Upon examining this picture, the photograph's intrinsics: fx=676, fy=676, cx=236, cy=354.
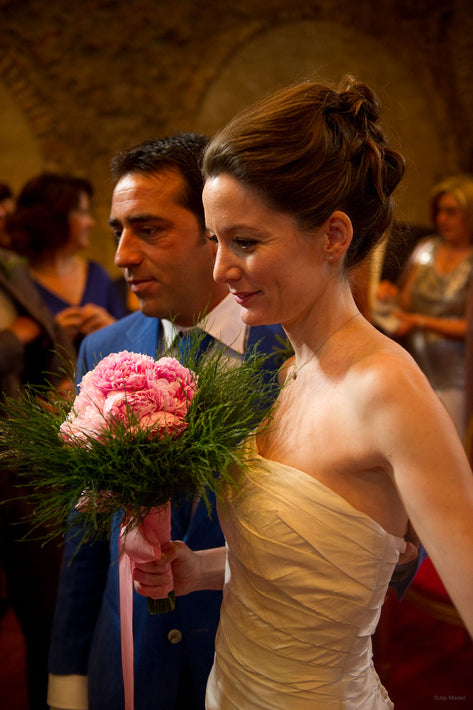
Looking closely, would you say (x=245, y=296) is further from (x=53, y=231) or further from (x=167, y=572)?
(x=53, y=231)

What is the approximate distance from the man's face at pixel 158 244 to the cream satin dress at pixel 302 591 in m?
0.63

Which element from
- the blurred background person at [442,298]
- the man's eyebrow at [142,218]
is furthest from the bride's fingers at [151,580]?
the blurred background person at [442,298]

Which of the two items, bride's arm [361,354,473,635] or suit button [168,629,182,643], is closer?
bride's arm [361,354,473,635]

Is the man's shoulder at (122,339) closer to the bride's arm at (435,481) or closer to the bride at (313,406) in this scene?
the bride at (313,406)

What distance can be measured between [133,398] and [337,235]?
45 centimetres

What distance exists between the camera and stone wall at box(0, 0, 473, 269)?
23.1 ft

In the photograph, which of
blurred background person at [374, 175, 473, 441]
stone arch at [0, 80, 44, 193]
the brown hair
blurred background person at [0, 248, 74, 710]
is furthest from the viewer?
stone arch at [0, 80, 44, 193]

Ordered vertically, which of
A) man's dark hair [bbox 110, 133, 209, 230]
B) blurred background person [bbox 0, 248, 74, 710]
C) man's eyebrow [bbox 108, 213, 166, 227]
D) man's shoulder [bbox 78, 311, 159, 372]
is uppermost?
man's dark hair [bbox 110, 133, 209, 230]

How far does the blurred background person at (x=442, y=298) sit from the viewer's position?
4625 millimetres

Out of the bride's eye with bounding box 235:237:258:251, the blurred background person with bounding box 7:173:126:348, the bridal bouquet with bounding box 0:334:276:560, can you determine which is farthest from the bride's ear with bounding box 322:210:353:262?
the blurred background person with bounding box 7:173:126:348

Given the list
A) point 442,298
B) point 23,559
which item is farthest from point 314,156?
point 442,298

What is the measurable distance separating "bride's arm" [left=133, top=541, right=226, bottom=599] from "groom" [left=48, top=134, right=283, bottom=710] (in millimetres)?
100

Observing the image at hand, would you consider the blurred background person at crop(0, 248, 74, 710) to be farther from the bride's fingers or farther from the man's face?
the bride's fingers

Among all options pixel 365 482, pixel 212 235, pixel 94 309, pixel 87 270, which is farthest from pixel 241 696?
pixel 87 270
